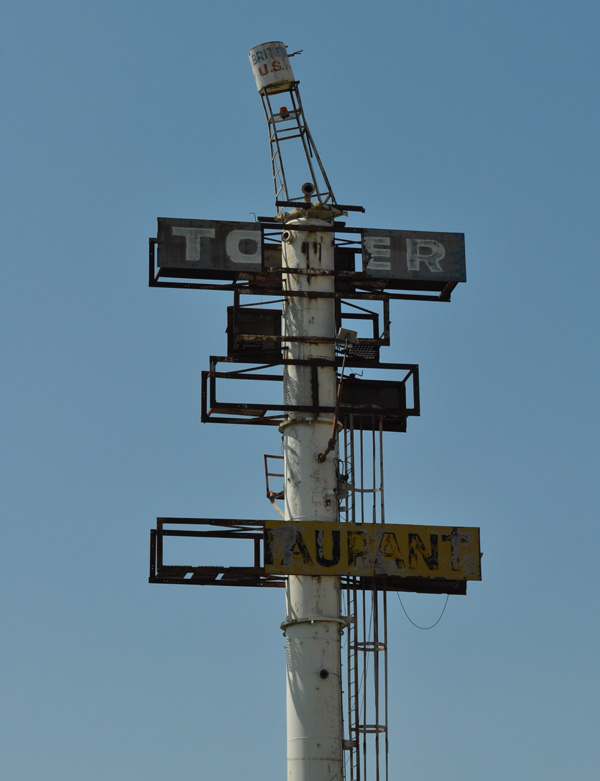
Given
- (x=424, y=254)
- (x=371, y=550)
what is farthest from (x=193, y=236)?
(x=371, y=550)

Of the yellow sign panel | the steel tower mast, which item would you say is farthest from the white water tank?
the yellow sign panel

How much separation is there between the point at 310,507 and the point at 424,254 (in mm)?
8600

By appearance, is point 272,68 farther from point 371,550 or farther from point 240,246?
point 371,550

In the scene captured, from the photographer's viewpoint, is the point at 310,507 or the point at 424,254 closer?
the point at 310,507

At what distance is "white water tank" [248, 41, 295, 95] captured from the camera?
55.0 metres

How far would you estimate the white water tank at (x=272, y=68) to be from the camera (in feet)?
180

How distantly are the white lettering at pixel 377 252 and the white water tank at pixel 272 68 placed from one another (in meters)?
5.71

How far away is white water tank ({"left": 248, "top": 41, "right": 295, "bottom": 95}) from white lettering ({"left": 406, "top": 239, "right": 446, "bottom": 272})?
6362 millimetres

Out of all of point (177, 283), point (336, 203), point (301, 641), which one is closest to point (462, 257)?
point (336, 203)

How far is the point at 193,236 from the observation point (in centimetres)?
5231

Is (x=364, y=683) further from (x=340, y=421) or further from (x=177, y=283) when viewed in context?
(x=177, y=283)

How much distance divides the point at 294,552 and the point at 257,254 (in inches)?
352

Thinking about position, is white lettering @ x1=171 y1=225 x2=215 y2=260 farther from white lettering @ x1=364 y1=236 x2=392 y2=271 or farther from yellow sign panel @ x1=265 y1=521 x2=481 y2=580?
yellow sign panel @ x1=265 y1=521 x2=481 y2=580

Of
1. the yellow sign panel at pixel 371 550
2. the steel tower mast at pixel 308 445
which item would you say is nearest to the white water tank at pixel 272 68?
the steel tower mast at pixel 308 445
